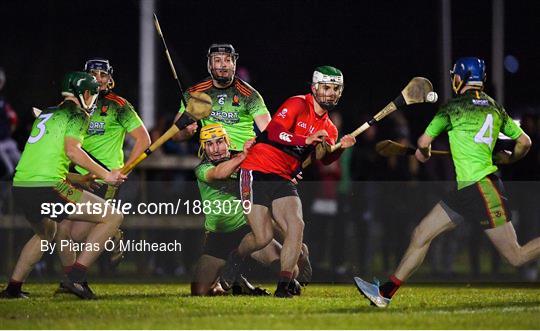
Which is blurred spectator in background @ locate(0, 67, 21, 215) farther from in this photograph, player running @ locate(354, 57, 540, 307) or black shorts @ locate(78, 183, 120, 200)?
player running @ locate(354, 57, 540, 307)

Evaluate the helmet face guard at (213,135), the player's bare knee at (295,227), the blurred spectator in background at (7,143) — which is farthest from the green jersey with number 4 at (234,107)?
the blurred spectator in background at (7,143)

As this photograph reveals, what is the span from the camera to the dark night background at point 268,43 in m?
19.9

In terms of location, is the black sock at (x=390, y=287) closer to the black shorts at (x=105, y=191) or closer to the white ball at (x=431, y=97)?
the white ball at (x=431, y=97)

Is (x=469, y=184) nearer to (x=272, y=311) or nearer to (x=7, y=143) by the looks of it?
(x=272, y=311)

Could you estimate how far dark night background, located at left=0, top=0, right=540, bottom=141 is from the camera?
65.2 feet

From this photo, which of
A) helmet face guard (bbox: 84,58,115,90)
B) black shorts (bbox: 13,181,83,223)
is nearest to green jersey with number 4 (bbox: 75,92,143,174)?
helmet face guard (bbox: 84,58,115,90)

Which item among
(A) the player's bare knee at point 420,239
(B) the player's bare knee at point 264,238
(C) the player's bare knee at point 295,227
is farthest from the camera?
(B) the player's bare knee at point 264,238

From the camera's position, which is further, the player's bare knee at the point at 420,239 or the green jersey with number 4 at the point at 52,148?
the green jersey with number 4 at the point at 52,148

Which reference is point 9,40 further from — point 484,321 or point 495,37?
point 484,321

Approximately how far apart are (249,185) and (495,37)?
25.7 feet

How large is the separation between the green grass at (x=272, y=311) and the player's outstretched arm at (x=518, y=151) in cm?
131

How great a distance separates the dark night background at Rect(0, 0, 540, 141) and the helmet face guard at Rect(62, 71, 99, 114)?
17.6 feet

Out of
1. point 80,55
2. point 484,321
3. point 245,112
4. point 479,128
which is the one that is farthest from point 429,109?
point 484,321

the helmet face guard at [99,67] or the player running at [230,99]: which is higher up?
the helmet face guard at [99,67]
